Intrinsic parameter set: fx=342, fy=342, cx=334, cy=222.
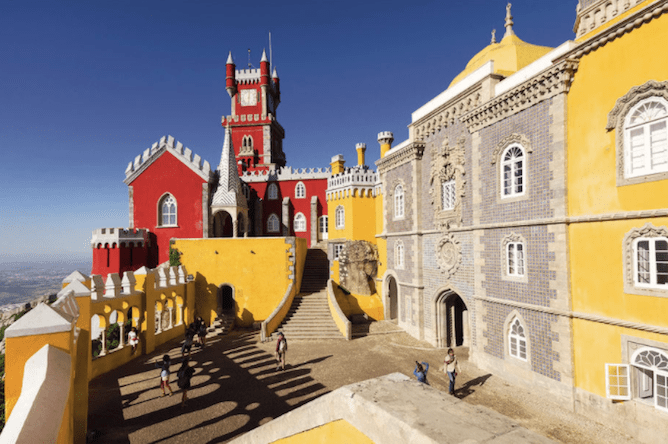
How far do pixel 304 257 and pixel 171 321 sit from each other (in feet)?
33.9

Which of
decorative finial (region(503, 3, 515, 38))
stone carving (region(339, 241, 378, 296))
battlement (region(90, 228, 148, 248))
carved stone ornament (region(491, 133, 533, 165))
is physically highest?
decorative finial (region(503, 3, 515, 38))

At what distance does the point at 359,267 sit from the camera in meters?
23.3

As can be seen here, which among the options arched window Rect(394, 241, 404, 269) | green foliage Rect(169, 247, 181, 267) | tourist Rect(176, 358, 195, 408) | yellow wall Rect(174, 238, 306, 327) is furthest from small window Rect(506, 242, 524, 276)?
green foliage Rect(169, 247, 181, 267)

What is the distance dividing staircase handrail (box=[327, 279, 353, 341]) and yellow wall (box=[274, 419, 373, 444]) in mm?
13491

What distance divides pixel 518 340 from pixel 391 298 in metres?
10.9

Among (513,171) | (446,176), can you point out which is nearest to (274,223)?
(446,176)

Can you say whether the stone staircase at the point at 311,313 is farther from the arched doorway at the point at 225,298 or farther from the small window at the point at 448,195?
the small window at the point at 448,195

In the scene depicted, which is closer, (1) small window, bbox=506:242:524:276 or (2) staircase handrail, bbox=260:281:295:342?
(1) small window, bbox=506:242:524:276

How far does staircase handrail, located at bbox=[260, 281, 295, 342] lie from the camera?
16938mm

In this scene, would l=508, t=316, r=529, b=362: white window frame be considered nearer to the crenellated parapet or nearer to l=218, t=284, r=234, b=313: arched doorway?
the crenellated parapet

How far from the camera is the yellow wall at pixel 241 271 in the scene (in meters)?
21.0

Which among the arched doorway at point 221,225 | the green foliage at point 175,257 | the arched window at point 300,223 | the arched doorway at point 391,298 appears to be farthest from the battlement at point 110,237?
the arched doorway at point 391,298

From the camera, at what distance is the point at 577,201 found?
9.88m

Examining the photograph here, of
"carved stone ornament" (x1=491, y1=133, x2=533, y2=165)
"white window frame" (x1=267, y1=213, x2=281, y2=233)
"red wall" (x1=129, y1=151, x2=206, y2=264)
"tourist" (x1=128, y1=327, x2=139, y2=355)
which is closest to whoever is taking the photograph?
"carved stone ornament" (x1=491, y1=133, x2=533, y2=165)
